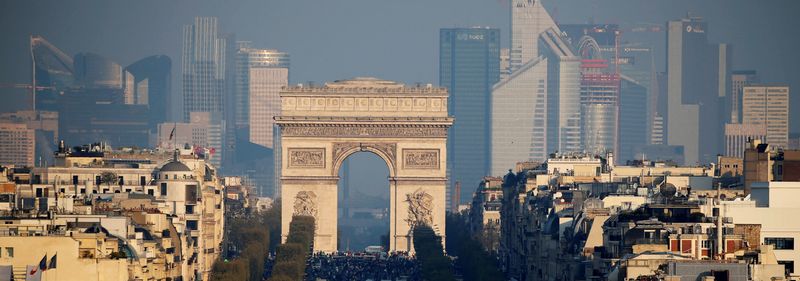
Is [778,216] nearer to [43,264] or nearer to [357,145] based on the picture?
[43,264]

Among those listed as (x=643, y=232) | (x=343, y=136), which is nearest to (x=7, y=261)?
(x=643, y=232)

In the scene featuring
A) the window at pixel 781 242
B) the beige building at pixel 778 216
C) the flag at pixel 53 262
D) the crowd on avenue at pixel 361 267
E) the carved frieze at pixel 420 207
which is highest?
the beige building at pixel 778 216

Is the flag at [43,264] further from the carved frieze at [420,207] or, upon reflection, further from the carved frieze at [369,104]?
the carved frieze at [420,207]

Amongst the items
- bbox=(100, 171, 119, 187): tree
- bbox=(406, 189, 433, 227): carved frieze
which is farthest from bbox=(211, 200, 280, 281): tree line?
bbox=(406, 189, 433, 227): carved frieze

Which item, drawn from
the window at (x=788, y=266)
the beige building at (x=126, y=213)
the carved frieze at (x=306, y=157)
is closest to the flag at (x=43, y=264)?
the beige building at (x=126, y=213)

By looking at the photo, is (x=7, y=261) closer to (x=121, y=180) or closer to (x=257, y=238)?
(x=121, y=180)

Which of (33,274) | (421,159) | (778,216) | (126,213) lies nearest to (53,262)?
(33,274)
